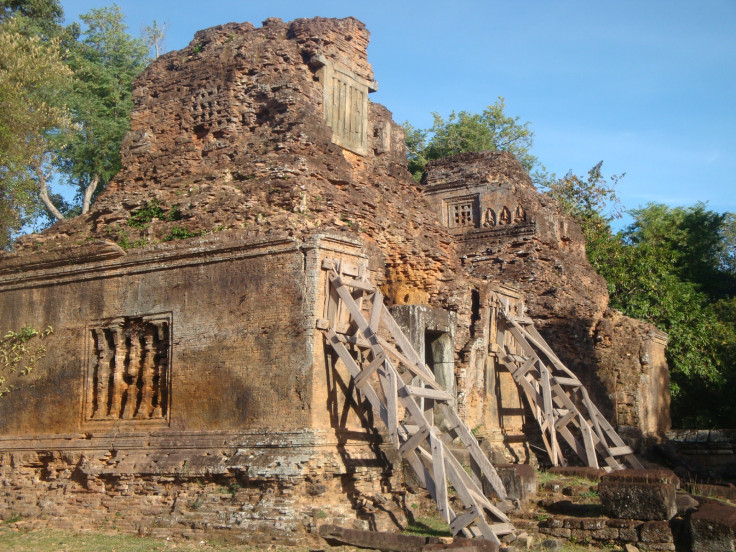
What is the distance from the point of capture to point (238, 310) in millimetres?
11594

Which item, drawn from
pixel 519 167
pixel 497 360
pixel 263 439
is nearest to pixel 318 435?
pixel 263 439

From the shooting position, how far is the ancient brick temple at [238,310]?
11000 mm

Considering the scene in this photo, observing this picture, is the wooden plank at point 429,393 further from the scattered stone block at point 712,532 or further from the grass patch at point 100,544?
the scattered stone block at point 712,532

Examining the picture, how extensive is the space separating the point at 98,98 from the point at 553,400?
19.3 meters

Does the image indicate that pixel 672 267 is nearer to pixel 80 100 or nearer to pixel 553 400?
pixel 553 400

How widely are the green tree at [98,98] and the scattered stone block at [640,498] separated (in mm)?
19903

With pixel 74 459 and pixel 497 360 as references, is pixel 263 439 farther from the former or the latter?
pixel 497 360

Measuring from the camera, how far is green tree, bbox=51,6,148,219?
27.3 metres

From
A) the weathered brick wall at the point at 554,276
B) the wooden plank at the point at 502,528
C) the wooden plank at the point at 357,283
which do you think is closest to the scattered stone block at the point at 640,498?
the wooden plank at the point at 502,528

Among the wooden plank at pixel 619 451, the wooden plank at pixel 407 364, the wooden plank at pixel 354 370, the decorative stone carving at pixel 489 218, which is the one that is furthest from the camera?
the decorative stone carving at pixel 489 218

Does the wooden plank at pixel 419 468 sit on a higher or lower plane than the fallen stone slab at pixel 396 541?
higher

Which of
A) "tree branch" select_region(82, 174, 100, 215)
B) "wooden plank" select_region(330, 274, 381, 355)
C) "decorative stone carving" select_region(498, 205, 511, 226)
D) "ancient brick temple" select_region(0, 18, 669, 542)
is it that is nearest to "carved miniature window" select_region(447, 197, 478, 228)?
"decorative stone carving" select_region(498, 205, 511, 226)

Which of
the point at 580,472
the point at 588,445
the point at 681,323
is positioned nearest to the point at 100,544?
the point at 580,472

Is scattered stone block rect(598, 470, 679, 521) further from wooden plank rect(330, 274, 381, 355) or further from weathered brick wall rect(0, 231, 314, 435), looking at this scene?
weathered brick wall rect(0, 231, 314, 435)
